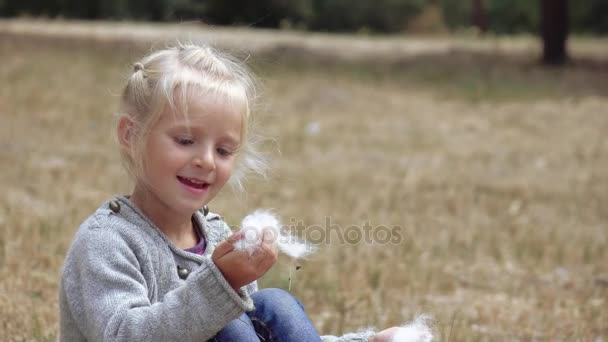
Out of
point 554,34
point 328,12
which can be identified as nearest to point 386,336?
point 554,34

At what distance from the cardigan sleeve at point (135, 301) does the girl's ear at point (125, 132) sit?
0.27 meters

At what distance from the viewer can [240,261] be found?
6.45 ft

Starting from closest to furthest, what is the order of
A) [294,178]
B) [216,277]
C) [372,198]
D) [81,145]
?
[216,277] → [372,198] → [294,178] → [81,145]

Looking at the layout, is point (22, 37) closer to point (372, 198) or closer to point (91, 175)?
point (91, 175)

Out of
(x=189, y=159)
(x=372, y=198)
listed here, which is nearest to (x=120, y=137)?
(x=189, y=159)

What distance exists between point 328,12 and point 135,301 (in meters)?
37.1

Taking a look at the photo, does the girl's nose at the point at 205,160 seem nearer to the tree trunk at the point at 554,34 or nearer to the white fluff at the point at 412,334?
the white fluff at the point at 412,334

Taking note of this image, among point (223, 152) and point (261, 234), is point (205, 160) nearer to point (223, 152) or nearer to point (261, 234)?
point (223, 152)

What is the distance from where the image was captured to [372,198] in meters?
6.62

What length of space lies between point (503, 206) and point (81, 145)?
369 centimetres

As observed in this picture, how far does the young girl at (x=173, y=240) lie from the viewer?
1.97 m

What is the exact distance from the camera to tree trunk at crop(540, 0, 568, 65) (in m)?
14.5

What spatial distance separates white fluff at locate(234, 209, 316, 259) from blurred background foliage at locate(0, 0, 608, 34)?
27.1 metres

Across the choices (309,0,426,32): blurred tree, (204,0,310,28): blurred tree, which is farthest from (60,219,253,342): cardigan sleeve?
(309,0,426,32): blurred tree
